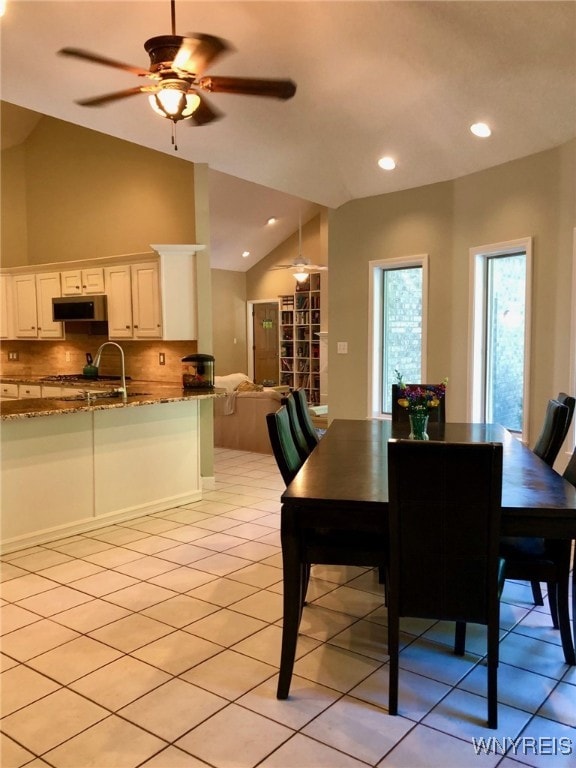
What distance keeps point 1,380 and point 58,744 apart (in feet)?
18.0

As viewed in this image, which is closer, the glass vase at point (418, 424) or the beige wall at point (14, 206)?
the glass vase at point (418, 424)

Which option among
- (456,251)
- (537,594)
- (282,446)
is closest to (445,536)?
(282,446)

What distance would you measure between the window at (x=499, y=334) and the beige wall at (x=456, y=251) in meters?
0.11

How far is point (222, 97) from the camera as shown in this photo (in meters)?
4.34

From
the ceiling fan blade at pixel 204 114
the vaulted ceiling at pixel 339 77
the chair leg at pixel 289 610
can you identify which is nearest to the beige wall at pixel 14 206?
the vaulted ceiling at pixel 339 77

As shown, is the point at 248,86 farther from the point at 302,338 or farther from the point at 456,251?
the point at 302,338

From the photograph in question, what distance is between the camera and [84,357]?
22.3 ft

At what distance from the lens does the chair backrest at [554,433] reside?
3.02 metres

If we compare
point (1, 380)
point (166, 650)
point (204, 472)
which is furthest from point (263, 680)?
point (1, 380)

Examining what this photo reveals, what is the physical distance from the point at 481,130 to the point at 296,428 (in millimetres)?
2829

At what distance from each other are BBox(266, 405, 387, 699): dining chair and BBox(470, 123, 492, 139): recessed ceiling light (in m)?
2.86

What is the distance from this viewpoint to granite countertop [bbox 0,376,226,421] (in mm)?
3822

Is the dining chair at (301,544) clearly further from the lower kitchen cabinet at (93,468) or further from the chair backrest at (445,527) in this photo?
the lower kitchen cabinet at (93,468)

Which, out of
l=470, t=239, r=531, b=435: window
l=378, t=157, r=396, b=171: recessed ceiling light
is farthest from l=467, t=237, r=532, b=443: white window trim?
l=378, t=157, r=396, b=171: recessed ceiling light
